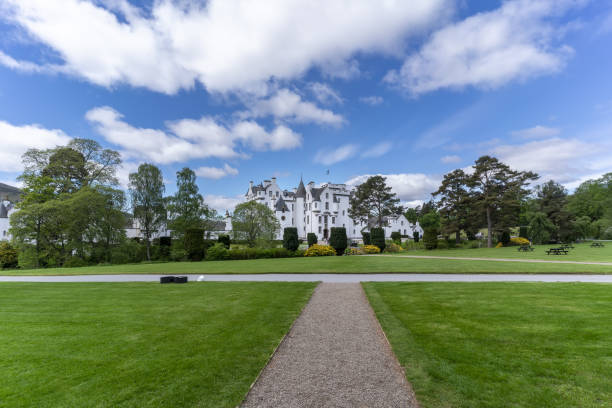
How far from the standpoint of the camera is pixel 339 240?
92.4 ft

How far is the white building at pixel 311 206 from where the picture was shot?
51781 mm

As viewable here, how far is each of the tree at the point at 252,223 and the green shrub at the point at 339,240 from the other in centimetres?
835

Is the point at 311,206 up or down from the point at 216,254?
up

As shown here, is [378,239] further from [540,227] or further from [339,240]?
[540,227]

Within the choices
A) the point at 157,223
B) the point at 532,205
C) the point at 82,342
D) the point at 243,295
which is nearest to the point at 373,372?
the point at 82,342

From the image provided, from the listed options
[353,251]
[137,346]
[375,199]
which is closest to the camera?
[137,346]

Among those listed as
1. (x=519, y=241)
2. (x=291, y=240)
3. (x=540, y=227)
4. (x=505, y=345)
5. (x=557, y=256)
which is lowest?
(x=519, y=241)

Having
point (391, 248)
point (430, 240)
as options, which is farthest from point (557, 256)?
point (430, 240)

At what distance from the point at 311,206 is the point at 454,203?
24775 millimetres

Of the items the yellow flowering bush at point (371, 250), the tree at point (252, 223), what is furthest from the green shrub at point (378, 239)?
the tree at point (252, 223)

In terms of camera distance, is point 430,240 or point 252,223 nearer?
point 252,223

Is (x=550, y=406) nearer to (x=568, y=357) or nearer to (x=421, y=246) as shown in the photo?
(x=568, y=357)

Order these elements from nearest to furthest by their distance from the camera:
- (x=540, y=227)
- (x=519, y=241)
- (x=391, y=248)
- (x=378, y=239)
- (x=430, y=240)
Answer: (x=378, y=239) < (x=391, y=248) < (x=430, y=240) < (x=540, y=227) < (x=519, y=241)

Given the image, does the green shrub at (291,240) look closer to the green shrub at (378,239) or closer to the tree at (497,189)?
the green shrub at (378,239)
